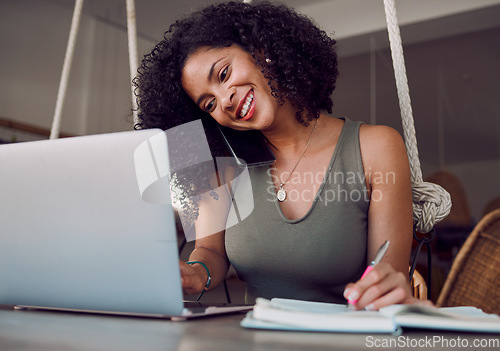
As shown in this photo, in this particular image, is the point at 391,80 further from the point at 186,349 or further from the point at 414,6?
the point at 186,349

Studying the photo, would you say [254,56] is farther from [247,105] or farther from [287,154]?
[287,154]

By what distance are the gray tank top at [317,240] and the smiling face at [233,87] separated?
19cm

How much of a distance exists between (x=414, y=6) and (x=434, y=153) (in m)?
1.41

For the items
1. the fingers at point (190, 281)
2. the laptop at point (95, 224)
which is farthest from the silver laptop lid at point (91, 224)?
the fingers at point (190, 281)

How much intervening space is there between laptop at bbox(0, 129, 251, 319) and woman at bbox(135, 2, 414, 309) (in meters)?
0.33

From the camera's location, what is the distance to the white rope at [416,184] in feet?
3.47

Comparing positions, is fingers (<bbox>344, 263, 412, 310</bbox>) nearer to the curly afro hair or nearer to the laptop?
the laptop

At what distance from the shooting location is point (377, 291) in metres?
0.59

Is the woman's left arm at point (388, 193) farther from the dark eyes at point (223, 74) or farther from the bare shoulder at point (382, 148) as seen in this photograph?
the dark eyes at point (223, 74)

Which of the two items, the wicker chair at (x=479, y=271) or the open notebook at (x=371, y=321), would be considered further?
the wicker chair at (x=479, y=271)

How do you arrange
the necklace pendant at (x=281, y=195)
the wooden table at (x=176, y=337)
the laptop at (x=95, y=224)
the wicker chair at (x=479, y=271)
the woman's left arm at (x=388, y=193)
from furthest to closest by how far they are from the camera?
the wicker chair at (x=479, y=271), the necklace pendant at (x=281, y=195), the woman's left arm at (x=388, y=193), the laptop at (x=95, y=224), the wooden table at (x=176, y=337)

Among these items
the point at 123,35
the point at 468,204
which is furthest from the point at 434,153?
the point at 123,35

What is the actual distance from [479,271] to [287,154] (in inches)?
34.7

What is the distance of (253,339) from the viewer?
434mm
